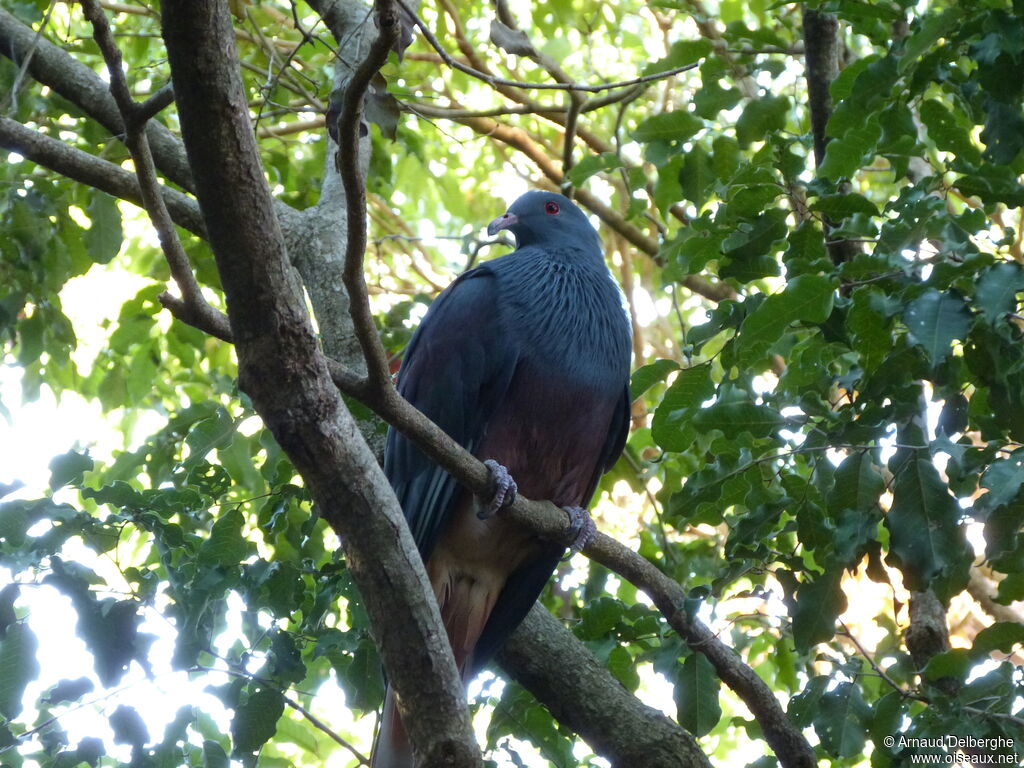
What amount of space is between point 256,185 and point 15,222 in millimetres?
2331

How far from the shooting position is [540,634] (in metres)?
3.46

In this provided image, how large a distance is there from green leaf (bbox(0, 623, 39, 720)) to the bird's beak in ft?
7.40

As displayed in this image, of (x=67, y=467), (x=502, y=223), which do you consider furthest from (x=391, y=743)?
(x=502, y=223)

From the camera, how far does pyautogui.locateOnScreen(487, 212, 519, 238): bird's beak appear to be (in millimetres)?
4195

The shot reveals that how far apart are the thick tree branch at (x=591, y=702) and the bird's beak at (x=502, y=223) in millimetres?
1520

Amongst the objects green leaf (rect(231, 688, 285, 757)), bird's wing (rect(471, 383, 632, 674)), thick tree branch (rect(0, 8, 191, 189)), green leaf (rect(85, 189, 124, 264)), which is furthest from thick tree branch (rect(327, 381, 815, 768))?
green leaf (rect(85, 189, 124, 264))

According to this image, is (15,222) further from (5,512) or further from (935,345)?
(935,345)

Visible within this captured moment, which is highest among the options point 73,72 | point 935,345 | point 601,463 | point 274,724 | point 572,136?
point 572,136

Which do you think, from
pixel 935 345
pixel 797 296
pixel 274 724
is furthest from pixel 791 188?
pixel 274 724

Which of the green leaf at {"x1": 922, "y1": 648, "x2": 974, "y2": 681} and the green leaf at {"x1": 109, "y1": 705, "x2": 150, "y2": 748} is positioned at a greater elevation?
the green leaf at {"x1": 922, "y1": 648, "x2": 974, "y2": 681}

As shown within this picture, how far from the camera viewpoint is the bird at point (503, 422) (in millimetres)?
3307

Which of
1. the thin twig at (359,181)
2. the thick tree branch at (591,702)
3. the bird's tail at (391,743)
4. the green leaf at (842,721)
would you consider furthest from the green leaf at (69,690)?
the green leaf at (842,721)

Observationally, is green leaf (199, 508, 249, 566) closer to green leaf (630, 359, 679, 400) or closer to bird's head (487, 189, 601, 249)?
green leaf (630, 359, 679, 400)

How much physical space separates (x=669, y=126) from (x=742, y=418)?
131cm
